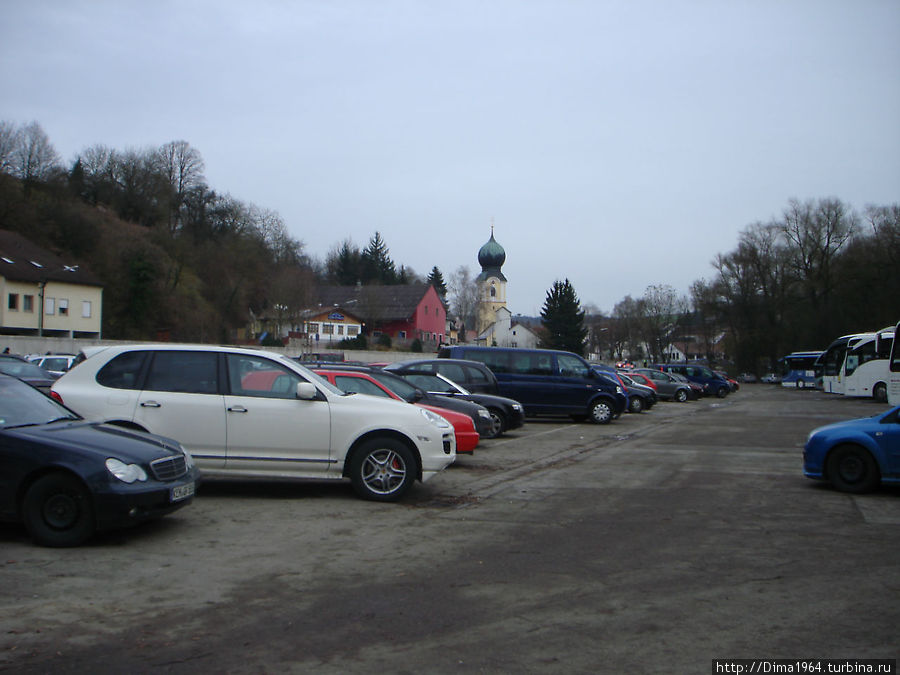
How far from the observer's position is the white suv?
9195 mm

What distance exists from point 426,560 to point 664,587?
6.66 ft

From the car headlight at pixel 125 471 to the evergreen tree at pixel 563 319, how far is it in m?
77.7

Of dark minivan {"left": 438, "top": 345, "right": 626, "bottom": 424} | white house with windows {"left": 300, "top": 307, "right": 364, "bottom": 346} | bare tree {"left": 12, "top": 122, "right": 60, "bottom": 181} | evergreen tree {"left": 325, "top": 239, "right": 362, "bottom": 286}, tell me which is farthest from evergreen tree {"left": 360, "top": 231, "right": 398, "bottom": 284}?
dark minivan {"left": 438, "top": 345, "right": 626, "bottom": 424}

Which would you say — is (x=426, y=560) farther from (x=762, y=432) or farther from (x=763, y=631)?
(x=762, y=432)

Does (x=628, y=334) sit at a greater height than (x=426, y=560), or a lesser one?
greater

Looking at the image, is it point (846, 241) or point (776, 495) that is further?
point (846, 241)

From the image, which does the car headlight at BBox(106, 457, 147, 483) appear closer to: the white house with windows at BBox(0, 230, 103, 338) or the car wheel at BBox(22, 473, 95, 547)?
the car wheel at BBox(22, 473, 95, 547)

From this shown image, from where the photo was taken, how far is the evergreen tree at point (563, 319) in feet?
276

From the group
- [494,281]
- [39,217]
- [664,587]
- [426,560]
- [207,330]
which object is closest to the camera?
[664,587]

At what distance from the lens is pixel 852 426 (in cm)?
1095

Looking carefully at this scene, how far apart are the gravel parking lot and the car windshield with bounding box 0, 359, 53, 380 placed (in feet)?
39.7

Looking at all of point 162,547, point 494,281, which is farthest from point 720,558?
point 494,281

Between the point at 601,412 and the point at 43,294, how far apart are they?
149 feet

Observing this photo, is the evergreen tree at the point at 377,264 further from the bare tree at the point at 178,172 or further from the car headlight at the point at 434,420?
the car headlight at the point at 434,420
